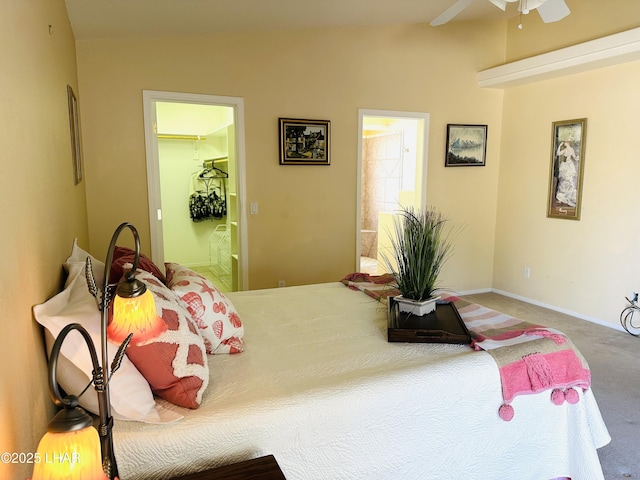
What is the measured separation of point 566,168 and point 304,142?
265 centimetres

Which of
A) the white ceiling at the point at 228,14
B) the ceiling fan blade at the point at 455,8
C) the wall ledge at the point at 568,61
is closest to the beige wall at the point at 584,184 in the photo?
the wall ledge at the point at 568,61

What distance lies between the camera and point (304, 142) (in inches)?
159

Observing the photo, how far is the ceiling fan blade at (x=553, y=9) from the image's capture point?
9.00ft

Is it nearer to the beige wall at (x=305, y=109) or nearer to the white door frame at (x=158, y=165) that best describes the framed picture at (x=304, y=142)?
the beige wall at (x=305, y=109)

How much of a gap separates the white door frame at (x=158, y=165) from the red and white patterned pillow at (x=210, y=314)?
1.86 m

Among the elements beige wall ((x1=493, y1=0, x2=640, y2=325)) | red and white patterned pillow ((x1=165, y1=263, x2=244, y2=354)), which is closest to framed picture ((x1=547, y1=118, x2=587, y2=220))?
beige wall ((x1=493, y1=0, x2=640, y2=325))

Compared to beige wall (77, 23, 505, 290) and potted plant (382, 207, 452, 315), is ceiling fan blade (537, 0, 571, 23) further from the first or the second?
potted plant (382, 207, 452, 315)

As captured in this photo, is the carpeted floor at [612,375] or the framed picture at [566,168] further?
the framed picture at [566,168]

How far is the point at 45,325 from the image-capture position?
1.16 m

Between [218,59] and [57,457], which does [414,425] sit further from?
[218,59]

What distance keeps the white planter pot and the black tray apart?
0.02 meters

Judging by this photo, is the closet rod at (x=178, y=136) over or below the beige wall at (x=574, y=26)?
below

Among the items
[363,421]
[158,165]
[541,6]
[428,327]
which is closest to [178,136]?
[158,165]

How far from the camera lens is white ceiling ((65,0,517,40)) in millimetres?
2736
